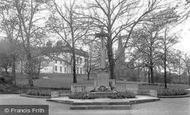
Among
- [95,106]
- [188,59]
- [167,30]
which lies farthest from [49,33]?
[188,59]

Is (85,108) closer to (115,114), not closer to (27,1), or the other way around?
(115,114)

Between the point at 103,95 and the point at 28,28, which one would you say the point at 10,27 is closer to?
the point at 28,28

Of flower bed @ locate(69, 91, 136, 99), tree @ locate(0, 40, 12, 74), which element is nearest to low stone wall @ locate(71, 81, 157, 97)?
flower bed @ locate(69, 91, 136, 99)

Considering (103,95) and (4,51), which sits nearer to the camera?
(103,95)

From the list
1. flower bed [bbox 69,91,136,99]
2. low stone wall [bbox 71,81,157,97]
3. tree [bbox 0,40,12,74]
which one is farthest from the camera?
tree [bbox 0,40,12,74]

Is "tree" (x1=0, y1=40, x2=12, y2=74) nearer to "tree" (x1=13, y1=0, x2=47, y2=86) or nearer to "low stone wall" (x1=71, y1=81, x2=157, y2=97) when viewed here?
"tree" (x1=13, y1=0, x2=47, y2=86)

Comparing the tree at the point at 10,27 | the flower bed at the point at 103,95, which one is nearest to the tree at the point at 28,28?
the tree at the point at 10,27

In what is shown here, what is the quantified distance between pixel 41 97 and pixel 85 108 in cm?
907

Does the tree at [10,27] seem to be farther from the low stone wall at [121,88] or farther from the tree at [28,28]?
the low stone wall at [121,88]

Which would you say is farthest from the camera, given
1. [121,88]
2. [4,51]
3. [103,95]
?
[4,51]

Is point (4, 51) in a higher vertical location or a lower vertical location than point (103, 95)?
higher

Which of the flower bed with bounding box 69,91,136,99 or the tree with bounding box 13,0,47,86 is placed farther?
the tree with bounding box 13,0,47,86

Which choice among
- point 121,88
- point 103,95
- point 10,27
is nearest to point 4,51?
point 10,27

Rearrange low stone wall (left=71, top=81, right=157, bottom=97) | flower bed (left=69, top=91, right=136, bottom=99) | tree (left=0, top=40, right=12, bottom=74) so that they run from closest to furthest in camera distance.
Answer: flower bed (left=69, top=91, right=136, bottom=99), low stone wall (left=71, top=81, right=157, bottom=97), tree (left=0, top=40, right=12, bottom=74)
